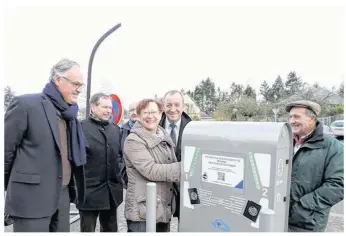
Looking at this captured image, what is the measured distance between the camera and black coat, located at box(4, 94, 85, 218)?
2.21 m

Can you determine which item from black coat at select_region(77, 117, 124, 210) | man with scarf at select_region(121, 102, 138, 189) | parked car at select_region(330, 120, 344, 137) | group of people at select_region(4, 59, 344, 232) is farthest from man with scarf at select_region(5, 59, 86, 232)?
parked car at select_region(330, 120, 344, 137)

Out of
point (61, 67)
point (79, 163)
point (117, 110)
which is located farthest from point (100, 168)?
point (117, 110)

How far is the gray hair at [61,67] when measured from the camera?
2.51 metres

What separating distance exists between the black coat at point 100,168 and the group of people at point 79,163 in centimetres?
38

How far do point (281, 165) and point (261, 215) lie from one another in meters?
0.31

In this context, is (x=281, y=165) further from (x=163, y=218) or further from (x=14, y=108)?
(x=14, y=108)

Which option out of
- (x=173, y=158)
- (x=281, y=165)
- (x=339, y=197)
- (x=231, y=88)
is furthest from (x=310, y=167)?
(x=231, y=88)

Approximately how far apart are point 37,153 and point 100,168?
0.98m

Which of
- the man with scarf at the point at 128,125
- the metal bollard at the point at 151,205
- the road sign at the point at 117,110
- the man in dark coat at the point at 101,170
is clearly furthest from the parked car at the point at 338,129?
the metal bollard at the point at 151,205

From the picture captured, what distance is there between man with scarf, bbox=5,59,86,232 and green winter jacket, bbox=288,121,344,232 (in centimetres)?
180

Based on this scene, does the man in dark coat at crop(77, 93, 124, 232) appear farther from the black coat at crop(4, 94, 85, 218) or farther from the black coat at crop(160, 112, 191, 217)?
the black coat at crop(4, 94, 85, 218)

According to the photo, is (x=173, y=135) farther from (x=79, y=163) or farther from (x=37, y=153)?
(x=37, y=153)

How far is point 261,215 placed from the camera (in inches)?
68.2

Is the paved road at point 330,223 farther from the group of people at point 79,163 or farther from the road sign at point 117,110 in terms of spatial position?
the group of people at point 79,163
